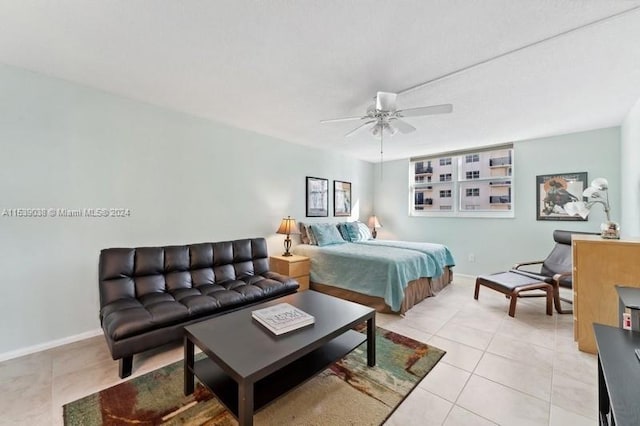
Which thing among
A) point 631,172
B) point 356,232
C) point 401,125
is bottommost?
point 356,232

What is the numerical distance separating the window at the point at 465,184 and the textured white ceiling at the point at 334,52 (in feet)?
4.83

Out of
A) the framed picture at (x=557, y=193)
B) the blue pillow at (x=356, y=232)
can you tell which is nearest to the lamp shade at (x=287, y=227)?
the blue pillow at (x=356, y=232)

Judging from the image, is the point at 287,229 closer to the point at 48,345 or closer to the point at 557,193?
the point at 48,345

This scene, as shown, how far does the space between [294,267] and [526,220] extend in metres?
3.76

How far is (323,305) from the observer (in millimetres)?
2180

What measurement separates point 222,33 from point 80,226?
227 cm

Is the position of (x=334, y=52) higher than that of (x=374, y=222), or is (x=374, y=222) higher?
(x=334, y=52)

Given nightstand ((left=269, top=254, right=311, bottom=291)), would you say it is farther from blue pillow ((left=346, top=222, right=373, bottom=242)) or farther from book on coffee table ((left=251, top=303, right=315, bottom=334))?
book on coffee table ((left=251, top=303, right=315, bottom=334))

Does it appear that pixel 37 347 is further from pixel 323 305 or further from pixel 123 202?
pixel 323 305

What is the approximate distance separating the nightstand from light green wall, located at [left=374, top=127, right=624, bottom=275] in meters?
2.69

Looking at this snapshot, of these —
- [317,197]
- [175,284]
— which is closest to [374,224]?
[317,197]

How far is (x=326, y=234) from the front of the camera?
434 cm

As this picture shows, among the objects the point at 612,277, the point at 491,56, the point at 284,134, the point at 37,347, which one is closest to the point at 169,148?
the point at 284,134

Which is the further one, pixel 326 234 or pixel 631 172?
pixel 326 234
